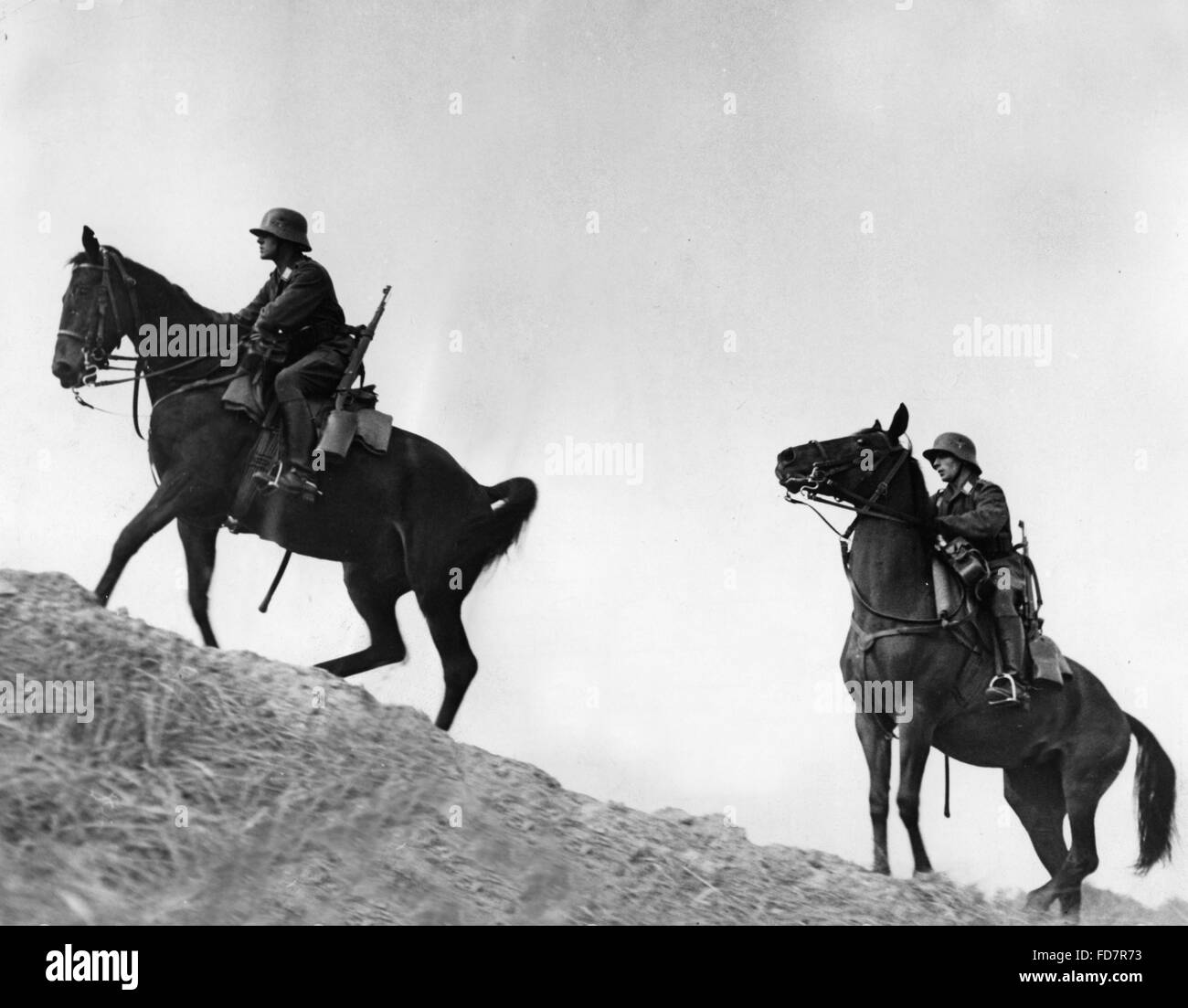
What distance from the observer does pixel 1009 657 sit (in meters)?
17.5

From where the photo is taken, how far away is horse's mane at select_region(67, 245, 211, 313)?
670 inches

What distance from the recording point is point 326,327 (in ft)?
57.5

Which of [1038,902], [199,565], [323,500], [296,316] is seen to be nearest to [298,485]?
[323,500]

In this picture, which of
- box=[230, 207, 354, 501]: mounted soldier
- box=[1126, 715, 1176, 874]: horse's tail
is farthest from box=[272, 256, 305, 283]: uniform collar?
box=[1126, 715, 1176, 874]: horse's tail

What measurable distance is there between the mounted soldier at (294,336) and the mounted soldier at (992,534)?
4820mm

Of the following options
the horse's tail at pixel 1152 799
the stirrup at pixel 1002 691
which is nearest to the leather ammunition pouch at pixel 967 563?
the stirrup at pixel 1002 691

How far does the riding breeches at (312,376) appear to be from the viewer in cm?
1712

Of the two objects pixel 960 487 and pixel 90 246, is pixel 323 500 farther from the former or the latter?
pixel 960 487

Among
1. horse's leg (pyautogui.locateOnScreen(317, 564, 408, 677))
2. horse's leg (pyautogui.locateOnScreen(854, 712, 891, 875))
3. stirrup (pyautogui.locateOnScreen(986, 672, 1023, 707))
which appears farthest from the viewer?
horse's leg (pyautogui.locateOnScreen(317, 564, 408, 677))

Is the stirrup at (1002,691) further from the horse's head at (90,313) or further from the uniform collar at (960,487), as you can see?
the horse's head at (90,313)

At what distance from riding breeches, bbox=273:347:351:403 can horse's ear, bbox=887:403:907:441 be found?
4247 mm

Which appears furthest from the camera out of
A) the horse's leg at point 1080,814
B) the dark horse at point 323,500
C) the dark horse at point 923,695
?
the horse's leg at point 1080,814

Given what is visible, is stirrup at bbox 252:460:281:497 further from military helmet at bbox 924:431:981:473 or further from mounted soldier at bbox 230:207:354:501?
military helmet at bbox 924:431:981:473
